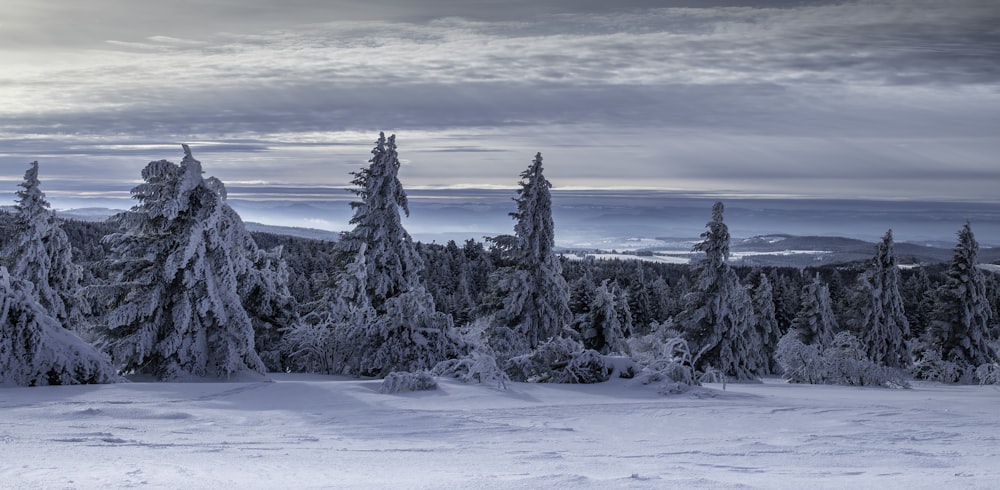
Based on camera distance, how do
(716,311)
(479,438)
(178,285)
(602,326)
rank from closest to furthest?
(479,438) → (178,285) → (716,311) → (602,326)

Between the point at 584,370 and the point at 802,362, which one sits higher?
the point at 584,370

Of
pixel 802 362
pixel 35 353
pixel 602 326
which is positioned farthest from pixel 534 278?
pixel 35 353

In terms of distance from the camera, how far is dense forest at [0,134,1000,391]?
15.7 m

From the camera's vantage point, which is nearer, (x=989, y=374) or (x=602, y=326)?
(x=989, y=374)

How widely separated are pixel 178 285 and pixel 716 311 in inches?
1025

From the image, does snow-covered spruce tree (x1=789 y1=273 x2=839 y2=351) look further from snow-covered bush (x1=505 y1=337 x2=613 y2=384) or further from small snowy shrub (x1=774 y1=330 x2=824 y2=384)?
snow-covered bush (x1=505 y1=337 x2=613 y2=384)

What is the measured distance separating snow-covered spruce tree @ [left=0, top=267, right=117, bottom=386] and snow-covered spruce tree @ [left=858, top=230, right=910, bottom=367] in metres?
45.1

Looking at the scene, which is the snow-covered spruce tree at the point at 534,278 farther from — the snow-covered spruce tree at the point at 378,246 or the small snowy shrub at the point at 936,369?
the small snowy shrub at the point at 936,369

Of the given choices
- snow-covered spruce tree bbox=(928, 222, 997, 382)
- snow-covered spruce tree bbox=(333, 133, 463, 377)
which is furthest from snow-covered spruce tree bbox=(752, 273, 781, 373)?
snow-covered spruce tree bbox=(333, 133, 463, 377)

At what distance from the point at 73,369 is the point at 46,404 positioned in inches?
153

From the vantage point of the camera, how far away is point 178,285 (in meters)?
19.7

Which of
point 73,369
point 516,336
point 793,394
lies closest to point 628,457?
point 793,394

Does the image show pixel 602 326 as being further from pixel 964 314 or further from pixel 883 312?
pixel 883 312

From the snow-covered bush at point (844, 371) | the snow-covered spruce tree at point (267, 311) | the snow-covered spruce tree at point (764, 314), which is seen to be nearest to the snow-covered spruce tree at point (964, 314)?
the snow-covered spruce tree at point (764, 314)
